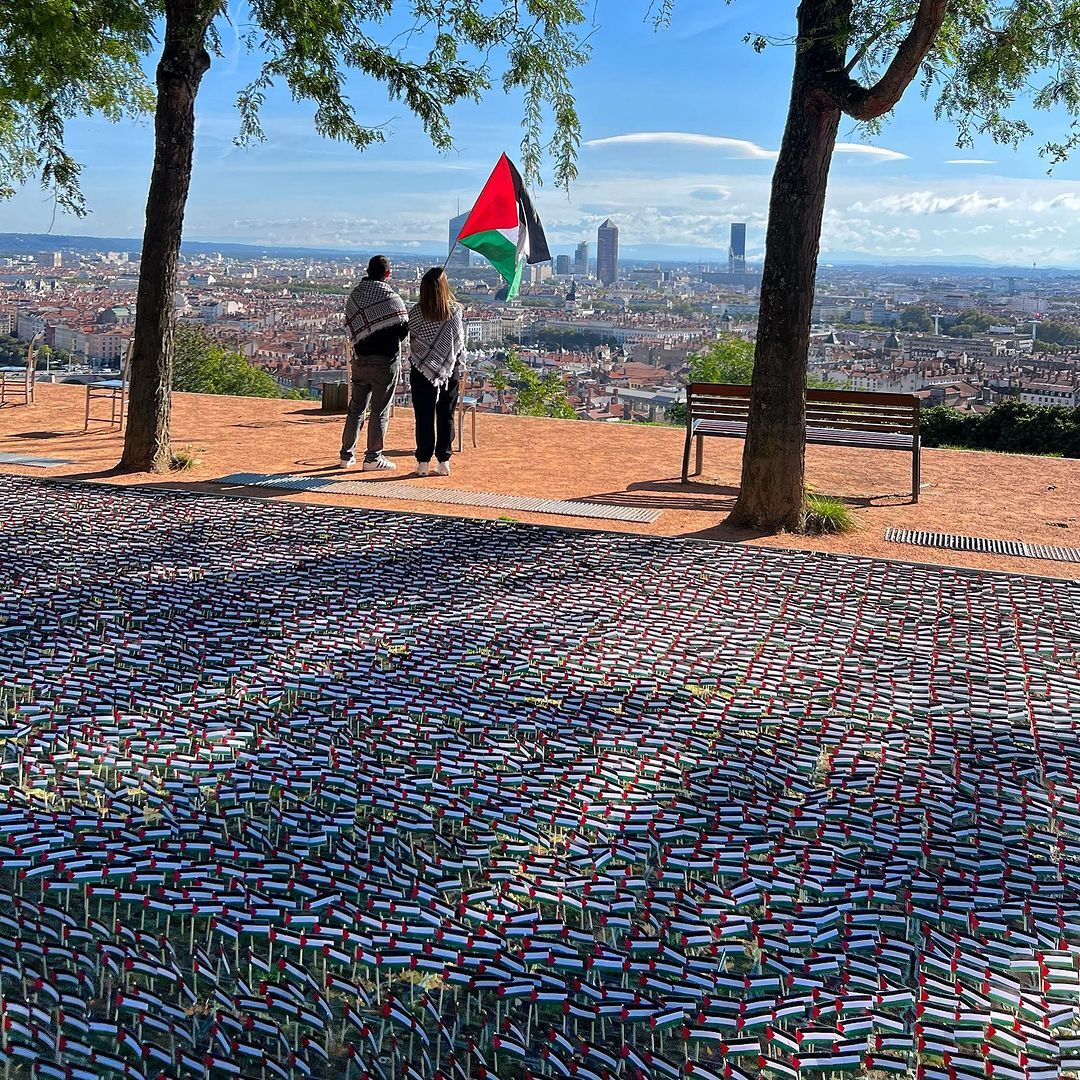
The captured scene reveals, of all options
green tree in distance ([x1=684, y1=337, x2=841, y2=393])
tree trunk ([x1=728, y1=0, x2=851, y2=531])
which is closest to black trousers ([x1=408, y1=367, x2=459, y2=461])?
tree trunk ([x1=728, y1=0, x2=851, y2=531])

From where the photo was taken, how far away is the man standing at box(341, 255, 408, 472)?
1130 centimetres

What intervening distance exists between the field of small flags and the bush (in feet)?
44.0

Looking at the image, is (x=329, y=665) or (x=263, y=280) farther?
(x=263, y=280)

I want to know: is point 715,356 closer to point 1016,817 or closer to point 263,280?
point 1016,817

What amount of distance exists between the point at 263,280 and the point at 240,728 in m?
62.1

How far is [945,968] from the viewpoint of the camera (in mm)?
3027

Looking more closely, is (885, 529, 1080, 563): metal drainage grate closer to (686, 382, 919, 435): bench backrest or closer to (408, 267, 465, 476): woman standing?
(686, 382, 919, 435): bench backrest

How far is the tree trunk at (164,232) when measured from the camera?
10531 mm

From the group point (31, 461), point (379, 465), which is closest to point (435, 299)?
point (379, 465)

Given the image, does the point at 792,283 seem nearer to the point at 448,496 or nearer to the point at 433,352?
the point at 448,496

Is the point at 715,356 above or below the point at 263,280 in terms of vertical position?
below

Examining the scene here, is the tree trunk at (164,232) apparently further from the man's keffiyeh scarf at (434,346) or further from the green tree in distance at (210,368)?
the green tree in distance at (210,368)

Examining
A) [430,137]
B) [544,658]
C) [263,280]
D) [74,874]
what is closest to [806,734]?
[544,658]

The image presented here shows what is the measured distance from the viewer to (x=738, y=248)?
85250 millimetres
